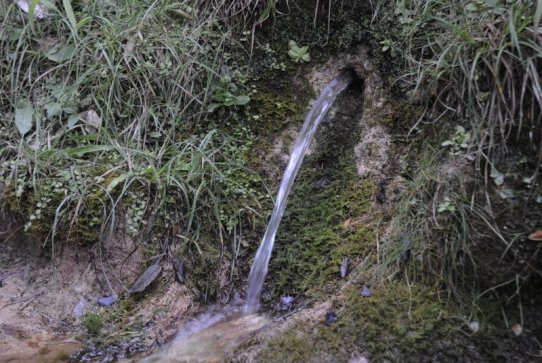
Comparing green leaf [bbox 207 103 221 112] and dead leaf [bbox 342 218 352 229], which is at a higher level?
green leaf [bbox 207 103 221 112]

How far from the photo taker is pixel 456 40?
7.27 feet

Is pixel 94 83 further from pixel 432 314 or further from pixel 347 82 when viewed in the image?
pixel 432 314

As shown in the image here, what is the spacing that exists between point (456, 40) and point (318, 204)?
102cm

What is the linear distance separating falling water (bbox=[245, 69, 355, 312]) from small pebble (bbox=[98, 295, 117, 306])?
0.66 metres

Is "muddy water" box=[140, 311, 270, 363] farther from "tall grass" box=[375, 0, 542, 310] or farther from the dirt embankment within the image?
"tall grass" box=[375, 0, 542, 310]

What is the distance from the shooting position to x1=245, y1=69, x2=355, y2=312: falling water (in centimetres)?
254

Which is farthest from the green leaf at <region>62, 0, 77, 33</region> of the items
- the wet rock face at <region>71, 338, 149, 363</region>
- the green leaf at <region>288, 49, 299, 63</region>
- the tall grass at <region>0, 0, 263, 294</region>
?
the wet rock face at <region>71, 338, 149, 363</region>

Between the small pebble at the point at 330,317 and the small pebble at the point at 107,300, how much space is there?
3.57 feet

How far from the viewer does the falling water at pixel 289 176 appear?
2.54 metres

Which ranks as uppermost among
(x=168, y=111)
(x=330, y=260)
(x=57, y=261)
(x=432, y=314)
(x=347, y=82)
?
(x=168, y=111)

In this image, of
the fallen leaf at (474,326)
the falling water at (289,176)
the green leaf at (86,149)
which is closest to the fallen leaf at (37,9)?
the green leaf at (86,149)

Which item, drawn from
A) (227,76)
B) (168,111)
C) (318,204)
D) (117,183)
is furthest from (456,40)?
(117,183)

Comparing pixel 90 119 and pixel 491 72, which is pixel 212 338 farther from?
pixel 491 72

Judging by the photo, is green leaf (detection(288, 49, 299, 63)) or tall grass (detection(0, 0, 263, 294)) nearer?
tall grass (detection(0, 0, 263, 294))
